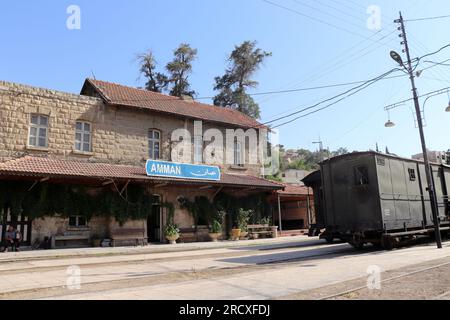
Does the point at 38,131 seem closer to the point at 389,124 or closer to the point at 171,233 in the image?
the point at 171,233

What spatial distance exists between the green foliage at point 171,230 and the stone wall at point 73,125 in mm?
3760

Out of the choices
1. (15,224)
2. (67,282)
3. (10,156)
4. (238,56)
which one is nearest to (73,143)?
(10,156)

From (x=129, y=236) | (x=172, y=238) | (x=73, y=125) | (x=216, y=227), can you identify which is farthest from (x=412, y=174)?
(x=73, y=125)

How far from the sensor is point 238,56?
4303cm

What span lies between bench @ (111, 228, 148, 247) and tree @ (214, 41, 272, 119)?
25126 millimetres

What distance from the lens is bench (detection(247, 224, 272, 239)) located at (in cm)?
2420

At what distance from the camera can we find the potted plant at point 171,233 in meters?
20.6

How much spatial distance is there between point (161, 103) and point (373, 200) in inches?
559

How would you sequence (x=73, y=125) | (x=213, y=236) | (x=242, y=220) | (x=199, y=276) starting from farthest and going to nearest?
(x=242, y=220) < (x=213, y=236) < (x=73, y=125) < (x=199, y=276)

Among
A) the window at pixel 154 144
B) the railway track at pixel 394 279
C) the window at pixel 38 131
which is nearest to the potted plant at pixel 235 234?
the window at pixel 154 144

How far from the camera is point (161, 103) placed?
77.9 feet

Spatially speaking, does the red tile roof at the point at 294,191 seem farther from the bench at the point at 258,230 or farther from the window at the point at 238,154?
the window at the point at 238,154

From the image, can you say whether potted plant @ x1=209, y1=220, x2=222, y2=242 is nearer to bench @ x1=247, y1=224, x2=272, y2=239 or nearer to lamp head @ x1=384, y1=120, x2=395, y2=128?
bench @ x1=247, y1=224, x2=272, y2=239
